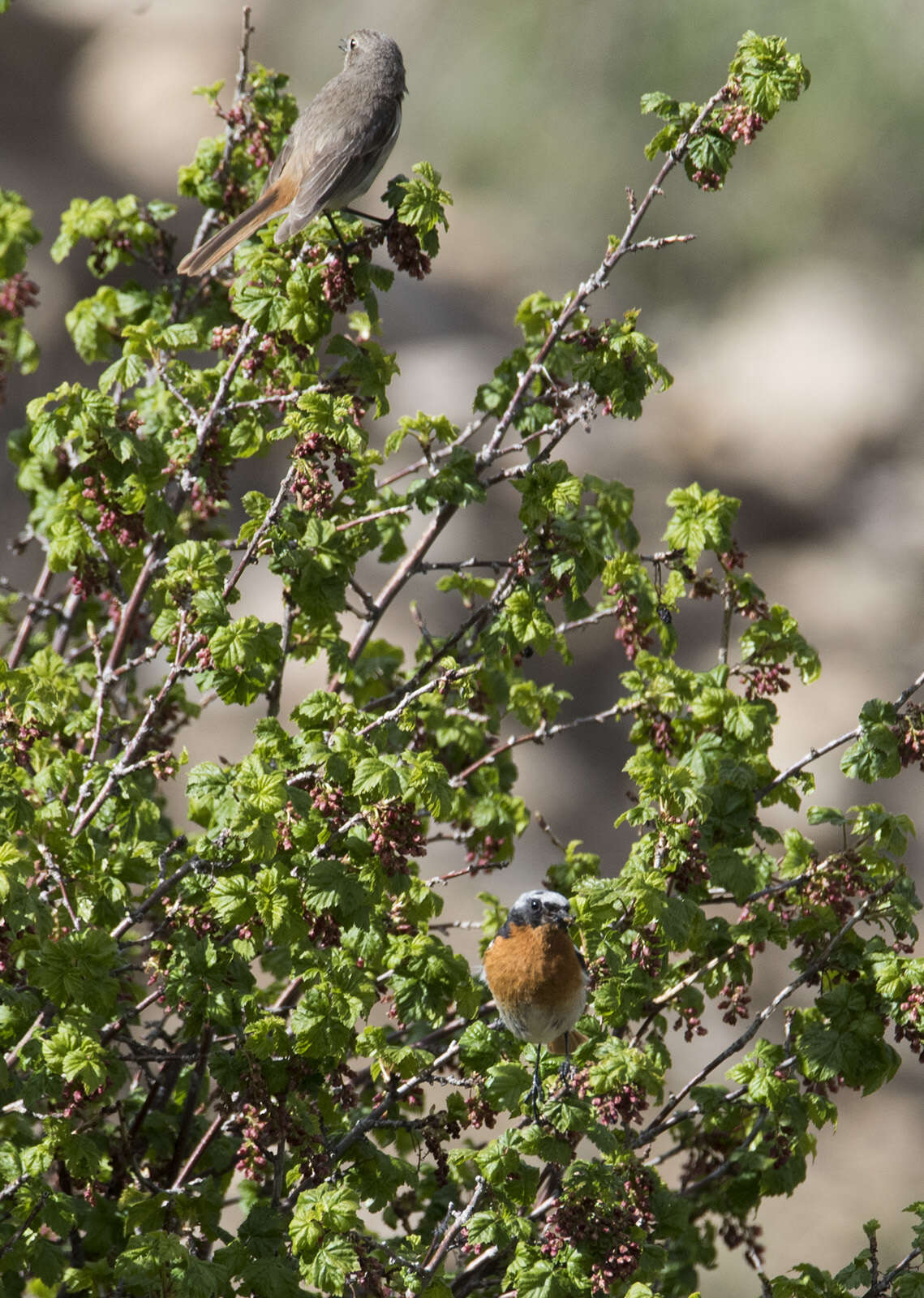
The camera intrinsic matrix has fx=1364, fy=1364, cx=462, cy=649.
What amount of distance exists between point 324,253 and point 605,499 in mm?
920

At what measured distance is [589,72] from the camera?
9.53m

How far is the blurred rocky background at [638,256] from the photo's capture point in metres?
7.93

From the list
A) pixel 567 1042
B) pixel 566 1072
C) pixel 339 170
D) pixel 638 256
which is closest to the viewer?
pixel 566 1072

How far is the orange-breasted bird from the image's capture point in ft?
9.73

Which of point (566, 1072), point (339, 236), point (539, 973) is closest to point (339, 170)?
point (339, 236)

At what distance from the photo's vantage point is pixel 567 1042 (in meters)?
3.19

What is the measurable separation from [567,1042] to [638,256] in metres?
7.23

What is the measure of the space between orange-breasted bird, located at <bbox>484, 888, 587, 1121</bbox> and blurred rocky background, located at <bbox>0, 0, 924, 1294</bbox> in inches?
170

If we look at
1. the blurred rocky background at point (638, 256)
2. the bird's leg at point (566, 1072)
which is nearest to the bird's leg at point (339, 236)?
the bird's leg at point (566, 1072)

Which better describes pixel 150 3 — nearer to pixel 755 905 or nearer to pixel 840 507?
pixel 840 507

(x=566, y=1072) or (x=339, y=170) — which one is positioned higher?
(x=339, y=170)

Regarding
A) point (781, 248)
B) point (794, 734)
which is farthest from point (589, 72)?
point (794, 734)

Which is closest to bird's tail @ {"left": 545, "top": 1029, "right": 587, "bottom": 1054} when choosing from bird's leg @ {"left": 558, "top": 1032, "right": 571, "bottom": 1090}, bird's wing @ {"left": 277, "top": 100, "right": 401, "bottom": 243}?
bird's leg @ {"left": 558, "top": 1032, "right": 571, "bottom": 1090}

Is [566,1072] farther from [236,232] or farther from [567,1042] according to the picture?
[236,232]
